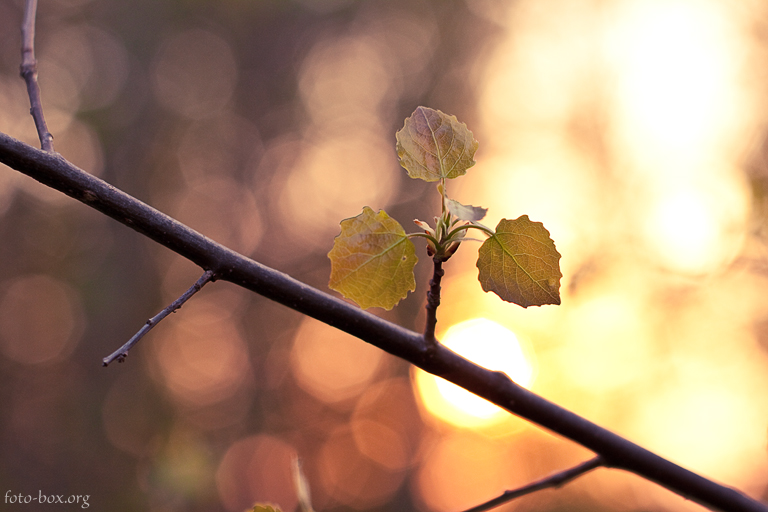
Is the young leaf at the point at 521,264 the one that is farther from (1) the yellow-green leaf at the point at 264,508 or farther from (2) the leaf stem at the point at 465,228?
(1) the yellow-green leaf at the point at 264,508

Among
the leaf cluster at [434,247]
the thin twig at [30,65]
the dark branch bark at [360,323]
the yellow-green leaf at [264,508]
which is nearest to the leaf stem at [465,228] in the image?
the leaf cluster at [434,247]

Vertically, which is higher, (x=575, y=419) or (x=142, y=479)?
(x=142, y=479)

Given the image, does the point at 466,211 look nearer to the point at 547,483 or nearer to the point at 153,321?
the point at 153,321

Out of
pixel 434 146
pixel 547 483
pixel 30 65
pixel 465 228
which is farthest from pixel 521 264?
pixel 30 65

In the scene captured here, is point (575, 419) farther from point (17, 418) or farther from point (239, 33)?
point (239, 33)

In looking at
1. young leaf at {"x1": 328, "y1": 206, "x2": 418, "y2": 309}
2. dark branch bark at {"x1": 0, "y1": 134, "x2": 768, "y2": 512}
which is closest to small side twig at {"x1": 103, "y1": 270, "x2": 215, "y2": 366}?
dark branch bark at {"x1": 0, "y1": 134, "x2": 768, "y2": 512}

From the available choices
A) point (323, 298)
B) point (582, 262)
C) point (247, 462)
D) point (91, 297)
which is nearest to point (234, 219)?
point (91, 297)
